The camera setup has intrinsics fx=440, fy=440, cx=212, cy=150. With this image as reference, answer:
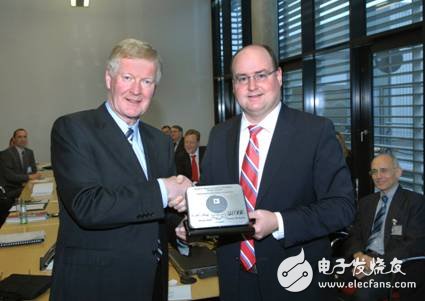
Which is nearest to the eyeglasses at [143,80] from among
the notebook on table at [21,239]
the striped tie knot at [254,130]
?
the striped tie knot at [254,130]

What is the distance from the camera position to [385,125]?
4766 millimetres

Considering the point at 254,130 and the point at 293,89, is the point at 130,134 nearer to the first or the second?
the point at 254,130

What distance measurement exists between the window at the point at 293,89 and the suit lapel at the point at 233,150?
15.5 feet

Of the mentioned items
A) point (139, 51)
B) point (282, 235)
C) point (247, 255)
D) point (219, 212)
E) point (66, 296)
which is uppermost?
point (139, 51)

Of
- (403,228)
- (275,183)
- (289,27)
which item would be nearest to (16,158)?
(289,27)

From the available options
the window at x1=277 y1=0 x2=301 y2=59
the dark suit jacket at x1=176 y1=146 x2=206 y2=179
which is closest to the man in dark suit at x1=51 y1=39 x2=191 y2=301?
the dark suit jacket at x1=176 y1=146 x2=206 y2=179

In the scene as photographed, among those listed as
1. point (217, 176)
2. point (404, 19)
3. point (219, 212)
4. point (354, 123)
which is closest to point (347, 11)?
point (404, 19)

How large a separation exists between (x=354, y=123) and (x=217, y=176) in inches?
145

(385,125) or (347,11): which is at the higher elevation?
(347,11)

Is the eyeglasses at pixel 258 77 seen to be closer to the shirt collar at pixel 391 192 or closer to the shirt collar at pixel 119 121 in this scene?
the shirt collar at pixel 119 121

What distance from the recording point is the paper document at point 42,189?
572 cm

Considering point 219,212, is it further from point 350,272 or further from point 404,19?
point 404,19

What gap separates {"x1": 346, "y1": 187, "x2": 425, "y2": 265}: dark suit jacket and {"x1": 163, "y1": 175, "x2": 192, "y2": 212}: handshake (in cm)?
224

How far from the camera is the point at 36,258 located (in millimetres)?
2898
